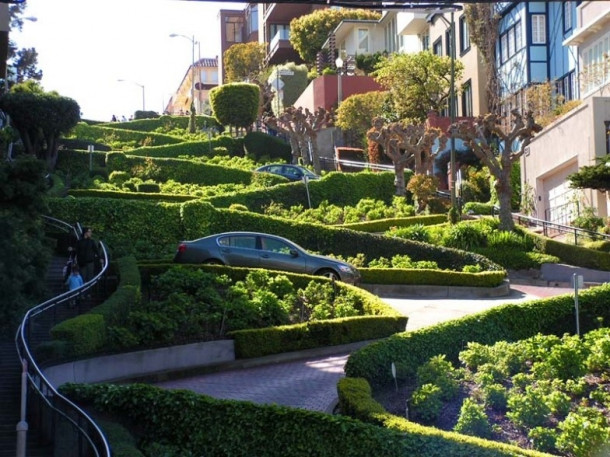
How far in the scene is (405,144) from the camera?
144ft

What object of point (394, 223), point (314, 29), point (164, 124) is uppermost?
point (314, 29)

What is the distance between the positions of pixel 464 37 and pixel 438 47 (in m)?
5.15

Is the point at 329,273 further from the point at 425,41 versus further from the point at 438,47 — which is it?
the point at 425,41

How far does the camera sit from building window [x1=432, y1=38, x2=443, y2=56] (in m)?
62.6

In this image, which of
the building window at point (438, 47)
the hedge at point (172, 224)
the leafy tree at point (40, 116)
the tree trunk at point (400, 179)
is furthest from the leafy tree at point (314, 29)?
the hedge at point (172, 224)

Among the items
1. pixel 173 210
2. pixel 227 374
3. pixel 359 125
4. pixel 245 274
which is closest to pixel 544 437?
pixel 227 374

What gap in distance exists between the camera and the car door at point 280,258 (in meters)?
26.9

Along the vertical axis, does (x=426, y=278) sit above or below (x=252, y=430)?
above

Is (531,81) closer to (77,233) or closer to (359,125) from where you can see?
(359,125)

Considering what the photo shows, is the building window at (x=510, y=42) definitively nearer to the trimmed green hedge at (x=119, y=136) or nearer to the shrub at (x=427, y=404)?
the trimmed green hedge at (x=119, y=136)

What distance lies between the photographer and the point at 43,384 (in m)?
14.0

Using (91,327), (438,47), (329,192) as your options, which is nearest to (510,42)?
(438,47)

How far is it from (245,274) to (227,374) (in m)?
6.10

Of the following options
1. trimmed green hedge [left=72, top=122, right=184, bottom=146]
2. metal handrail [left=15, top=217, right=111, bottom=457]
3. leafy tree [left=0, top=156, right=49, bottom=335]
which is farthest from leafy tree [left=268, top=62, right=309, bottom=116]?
metal handrail [left=15, top=217, right=111, bottom=457]
